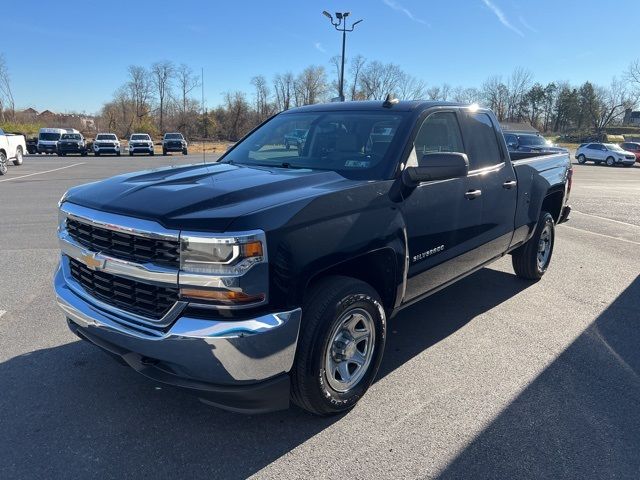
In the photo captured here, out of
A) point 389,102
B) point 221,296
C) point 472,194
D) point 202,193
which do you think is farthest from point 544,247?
point 221,296

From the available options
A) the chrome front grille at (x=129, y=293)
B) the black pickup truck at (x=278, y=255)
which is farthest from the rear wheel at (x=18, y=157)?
the chrome front grille at (x=129, y=293)

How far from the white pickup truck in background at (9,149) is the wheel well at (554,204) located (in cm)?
1931

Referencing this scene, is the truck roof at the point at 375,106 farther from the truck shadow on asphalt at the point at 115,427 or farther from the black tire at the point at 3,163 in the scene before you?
the black tire at the point at 3,163

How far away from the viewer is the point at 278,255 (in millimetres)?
2527

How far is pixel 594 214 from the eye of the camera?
1191cm

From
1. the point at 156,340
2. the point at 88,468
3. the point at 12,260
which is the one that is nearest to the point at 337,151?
the point at 156,340

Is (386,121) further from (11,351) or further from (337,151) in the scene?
(11,351)

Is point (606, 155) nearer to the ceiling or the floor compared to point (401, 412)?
nearer to the ceiling

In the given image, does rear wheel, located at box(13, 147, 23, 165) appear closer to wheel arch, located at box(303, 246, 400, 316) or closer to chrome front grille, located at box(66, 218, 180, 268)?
chrome front grille, located at box(66, 218, 180, 268)

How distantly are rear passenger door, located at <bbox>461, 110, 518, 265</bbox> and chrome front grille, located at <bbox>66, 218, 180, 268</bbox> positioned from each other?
266cm

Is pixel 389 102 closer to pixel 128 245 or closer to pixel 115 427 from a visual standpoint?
pixel 128 245

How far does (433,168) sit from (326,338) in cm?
139

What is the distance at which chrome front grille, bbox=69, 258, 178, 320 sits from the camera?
2.58 metres

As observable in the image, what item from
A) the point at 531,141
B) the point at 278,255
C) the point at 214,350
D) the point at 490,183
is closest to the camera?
the point at 214,350
